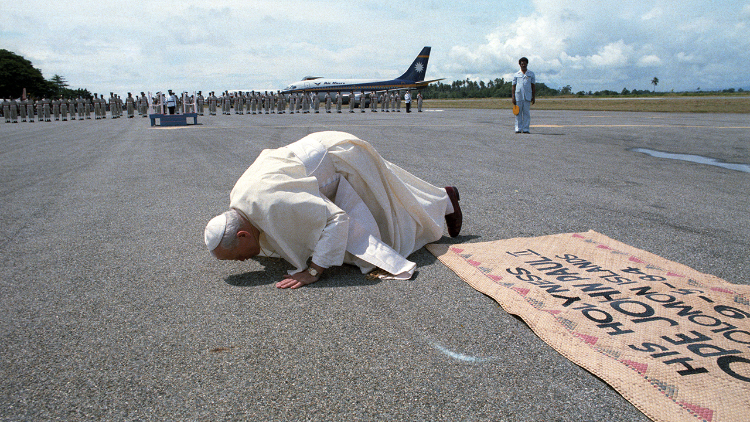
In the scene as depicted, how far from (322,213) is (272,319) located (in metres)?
0.77

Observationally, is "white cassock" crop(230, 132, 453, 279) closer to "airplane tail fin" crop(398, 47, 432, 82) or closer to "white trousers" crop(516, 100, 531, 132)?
"white trousers" crop(516, 100, 531, 132)

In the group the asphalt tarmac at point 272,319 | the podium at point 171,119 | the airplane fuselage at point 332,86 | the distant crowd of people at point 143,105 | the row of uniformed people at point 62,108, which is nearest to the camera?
the asphalt tarmac at point 272,319

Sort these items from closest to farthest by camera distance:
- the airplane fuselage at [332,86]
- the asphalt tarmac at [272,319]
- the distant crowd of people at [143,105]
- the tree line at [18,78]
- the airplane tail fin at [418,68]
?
the asphalt tarmac at [272,319] → the distant crowd of people at [143,105] → the airplane fuselage at [332,86] → the airplane tail fin at [418,68] → the tree line at [18,78]

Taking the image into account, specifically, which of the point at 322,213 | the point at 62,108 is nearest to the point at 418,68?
the point at 62,108

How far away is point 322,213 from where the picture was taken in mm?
3152

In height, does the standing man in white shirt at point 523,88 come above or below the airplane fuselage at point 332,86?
below

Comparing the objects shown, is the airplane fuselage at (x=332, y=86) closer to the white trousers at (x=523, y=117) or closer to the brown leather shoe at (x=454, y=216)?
the white trousers at (x=523, y=117)

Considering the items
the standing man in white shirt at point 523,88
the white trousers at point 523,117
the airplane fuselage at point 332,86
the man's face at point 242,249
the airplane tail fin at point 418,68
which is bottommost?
the man's face at point 242,249

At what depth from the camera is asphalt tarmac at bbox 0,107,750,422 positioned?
6.50ft

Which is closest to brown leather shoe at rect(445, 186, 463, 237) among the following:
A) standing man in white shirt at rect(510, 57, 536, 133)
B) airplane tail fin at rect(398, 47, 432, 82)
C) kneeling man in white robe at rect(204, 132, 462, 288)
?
kneeling man in white robe at rect(204, 132, 462, 288)

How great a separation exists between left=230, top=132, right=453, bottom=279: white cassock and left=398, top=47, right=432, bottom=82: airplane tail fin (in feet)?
166

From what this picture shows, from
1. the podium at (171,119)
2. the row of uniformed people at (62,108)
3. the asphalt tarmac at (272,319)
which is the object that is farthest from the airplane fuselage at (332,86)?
the asphalt tarmac at (272,319)

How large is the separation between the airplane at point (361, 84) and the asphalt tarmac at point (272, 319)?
35222 mm

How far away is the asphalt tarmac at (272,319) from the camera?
6.50ft
